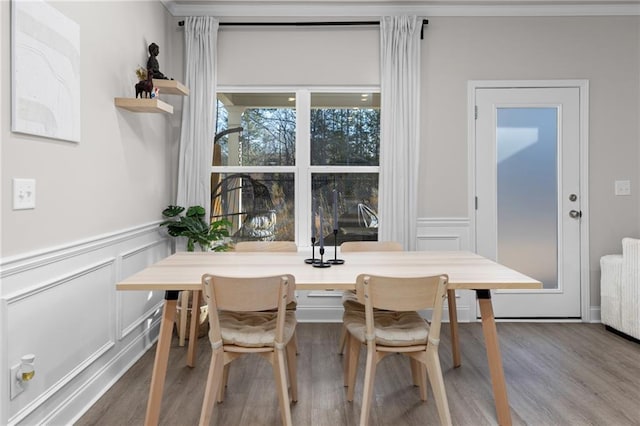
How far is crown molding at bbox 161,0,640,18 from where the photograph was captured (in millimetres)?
3650

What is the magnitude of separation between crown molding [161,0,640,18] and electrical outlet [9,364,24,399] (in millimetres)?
2995

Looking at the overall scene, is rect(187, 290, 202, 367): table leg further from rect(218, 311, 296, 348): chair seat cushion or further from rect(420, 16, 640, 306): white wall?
rect(420, 16, 640, 306): white wall

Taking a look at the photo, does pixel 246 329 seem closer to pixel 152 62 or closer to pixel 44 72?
pixel 44 72

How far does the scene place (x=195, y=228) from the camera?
3418 millimetres

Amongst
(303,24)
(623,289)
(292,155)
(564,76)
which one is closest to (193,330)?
(292,155)

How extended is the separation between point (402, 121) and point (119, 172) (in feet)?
7.21

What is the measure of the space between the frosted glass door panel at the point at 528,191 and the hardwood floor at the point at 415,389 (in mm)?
753

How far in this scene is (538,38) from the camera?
146 inches

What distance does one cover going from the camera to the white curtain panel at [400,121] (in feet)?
12.0

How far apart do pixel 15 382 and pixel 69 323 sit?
1.35 ft

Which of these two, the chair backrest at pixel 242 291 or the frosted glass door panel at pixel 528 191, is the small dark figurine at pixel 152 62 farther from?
the frosted glass door panel at pixel 528 191

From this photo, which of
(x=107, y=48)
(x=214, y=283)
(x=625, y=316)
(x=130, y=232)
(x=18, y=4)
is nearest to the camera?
(x=18, y=4)

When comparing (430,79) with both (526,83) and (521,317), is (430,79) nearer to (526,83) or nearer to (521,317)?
(526,83)

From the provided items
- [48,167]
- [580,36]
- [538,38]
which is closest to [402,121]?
[538,38]
